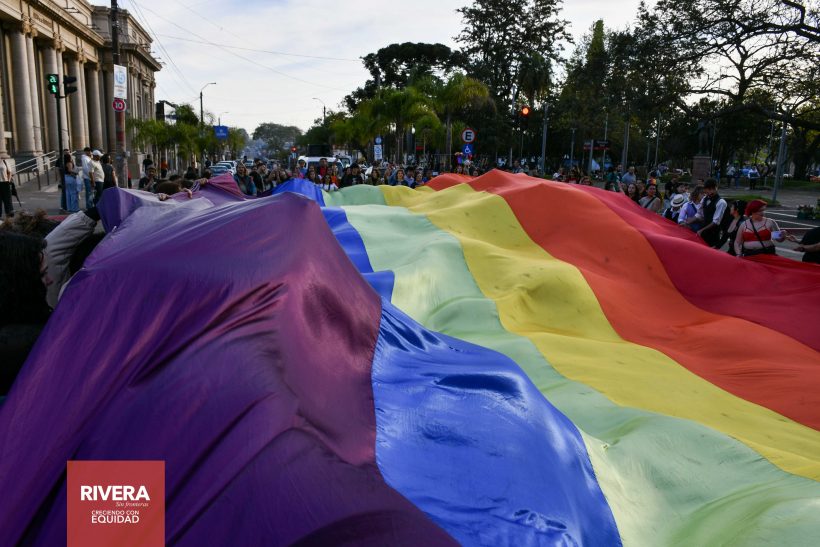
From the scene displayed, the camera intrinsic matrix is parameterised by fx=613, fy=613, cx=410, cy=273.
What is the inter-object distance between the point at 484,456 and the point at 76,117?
4478cm

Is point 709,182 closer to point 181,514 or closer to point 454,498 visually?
point 454,498

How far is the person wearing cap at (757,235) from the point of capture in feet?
23.4

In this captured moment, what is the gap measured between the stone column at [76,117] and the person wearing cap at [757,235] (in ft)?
137

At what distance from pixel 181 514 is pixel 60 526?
408mm

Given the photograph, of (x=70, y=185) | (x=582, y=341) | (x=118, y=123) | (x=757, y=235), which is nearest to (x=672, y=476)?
(x=582, y=341)

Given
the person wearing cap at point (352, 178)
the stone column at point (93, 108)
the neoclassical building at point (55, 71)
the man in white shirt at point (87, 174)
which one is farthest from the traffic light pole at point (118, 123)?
the stone column at point (93, 108)

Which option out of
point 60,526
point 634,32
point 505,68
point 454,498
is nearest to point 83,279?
point 60,526

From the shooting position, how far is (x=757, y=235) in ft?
23.5

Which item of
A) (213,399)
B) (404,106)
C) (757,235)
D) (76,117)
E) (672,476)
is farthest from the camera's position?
(76,117)

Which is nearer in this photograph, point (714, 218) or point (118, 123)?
point (714, 218)

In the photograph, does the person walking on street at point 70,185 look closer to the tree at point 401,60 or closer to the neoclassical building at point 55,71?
the neoclassical building at point 55,71

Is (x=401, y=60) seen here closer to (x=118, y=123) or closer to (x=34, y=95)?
(x=34, y=95)

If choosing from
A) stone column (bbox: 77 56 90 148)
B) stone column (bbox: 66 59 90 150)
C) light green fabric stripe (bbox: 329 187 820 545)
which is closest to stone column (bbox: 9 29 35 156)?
stone column (bbox: 66 59 90 150)

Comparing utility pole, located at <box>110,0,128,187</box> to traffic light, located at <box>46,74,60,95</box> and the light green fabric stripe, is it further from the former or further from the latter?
the light green fabric stripe
